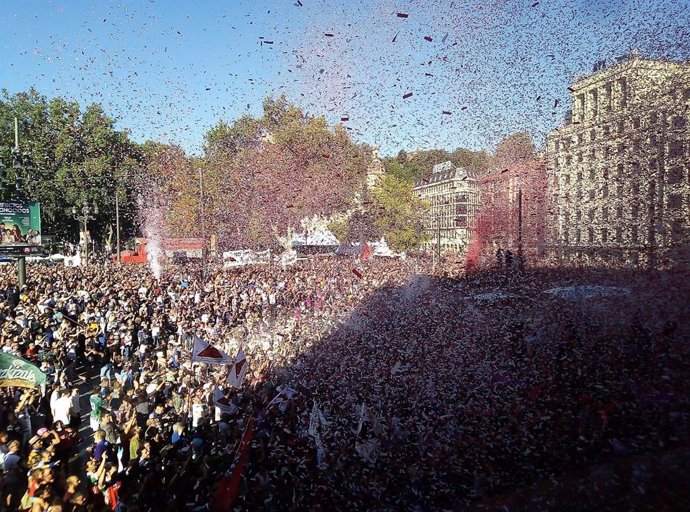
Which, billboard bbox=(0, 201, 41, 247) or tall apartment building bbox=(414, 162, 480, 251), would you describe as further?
billboard bbox=(0, 201, 41, 247)

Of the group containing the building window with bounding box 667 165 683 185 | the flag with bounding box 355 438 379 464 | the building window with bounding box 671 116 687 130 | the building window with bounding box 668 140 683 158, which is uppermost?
the building window with bounding box 671 116 687 130

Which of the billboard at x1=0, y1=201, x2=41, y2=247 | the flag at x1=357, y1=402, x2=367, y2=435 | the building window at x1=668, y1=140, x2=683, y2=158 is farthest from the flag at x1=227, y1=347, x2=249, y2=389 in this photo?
the billboard at x1=0, y1=201, x2=41, y2=247

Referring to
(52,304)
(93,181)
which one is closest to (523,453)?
(52,304)

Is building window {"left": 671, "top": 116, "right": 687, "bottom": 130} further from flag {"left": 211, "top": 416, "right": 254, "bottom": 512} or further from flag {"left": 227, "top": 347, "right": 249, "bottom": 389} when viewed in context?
flag {"left": 211, "top": 416, "right": 254, "bottom": 512}

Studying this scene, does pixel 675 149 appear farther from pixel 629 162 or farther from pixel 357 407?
pixel 357 407

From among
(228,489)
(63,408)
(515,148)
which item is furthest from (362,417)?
(515,148)

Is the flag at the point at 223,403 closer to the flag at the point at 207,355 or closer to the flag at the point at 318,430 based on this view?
the flag at the point at 207,355

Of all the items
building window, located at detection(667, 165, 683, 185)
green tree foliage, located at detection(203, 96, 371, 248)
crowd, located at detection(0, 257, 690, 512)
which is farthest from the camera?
green tree foliage, located at detection(203, 96, 371, 248)
